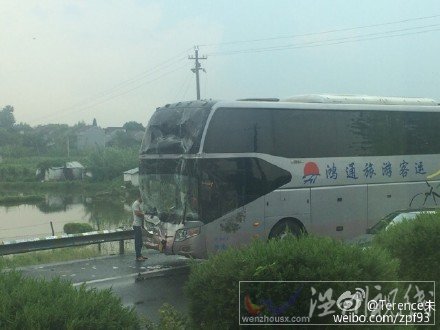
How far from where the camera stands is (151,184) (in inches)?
454

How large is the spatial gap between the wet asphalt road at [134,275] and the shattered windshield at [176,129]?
2.46m

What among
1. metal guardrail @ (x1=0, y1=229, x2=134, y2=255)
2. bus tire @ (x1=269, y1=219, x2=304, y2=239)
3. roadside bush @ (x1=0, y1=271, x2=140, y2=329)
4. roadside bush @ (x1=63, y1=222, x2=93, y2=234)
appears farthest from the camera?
roadside bush @ (x1=63, y1=222, x2=93, y2=234)

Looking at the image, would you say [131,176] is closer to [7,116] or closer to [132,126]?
[132,126]

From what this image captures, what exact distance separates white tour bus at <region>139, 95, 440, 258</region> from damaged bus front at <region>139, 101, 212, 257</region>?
0.02 meters

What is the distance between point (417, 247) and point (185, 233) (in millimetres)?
5801

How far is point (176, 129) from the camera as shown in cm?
1115

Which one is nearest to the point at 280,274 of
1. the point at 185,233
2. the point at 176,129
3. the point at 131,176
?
the point at 185,233

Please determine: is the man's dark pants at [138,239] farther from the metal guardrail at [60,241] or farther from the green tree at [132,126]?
the green tree at [132,126]

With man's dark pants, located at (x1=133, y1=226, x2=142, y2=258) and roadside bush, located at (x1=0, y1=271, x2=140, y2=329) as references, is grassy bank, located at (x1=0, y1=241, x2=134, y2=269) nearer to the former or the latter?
man's dark pants, located at (x1=133, y1=226, x2=142, y2=258)

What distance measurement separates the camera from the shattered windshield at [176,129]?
10734mm

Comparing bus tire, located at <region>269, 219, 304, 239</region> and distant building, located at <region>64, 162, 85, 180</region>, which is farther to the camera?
distant building, located at <region>64, 162, 85, 180</region>

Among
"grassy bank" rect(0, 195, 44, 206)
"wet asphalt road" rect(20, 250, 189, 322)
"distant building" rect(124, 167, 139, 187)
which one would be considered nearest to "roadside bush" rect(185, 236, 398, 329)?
"wet asphalt road" rect(20, 250, 189, 322)

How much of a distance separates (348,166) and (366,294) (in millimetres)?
8779

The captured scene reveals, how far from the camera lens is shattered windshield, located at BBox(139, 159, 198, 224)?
10.7 meters
